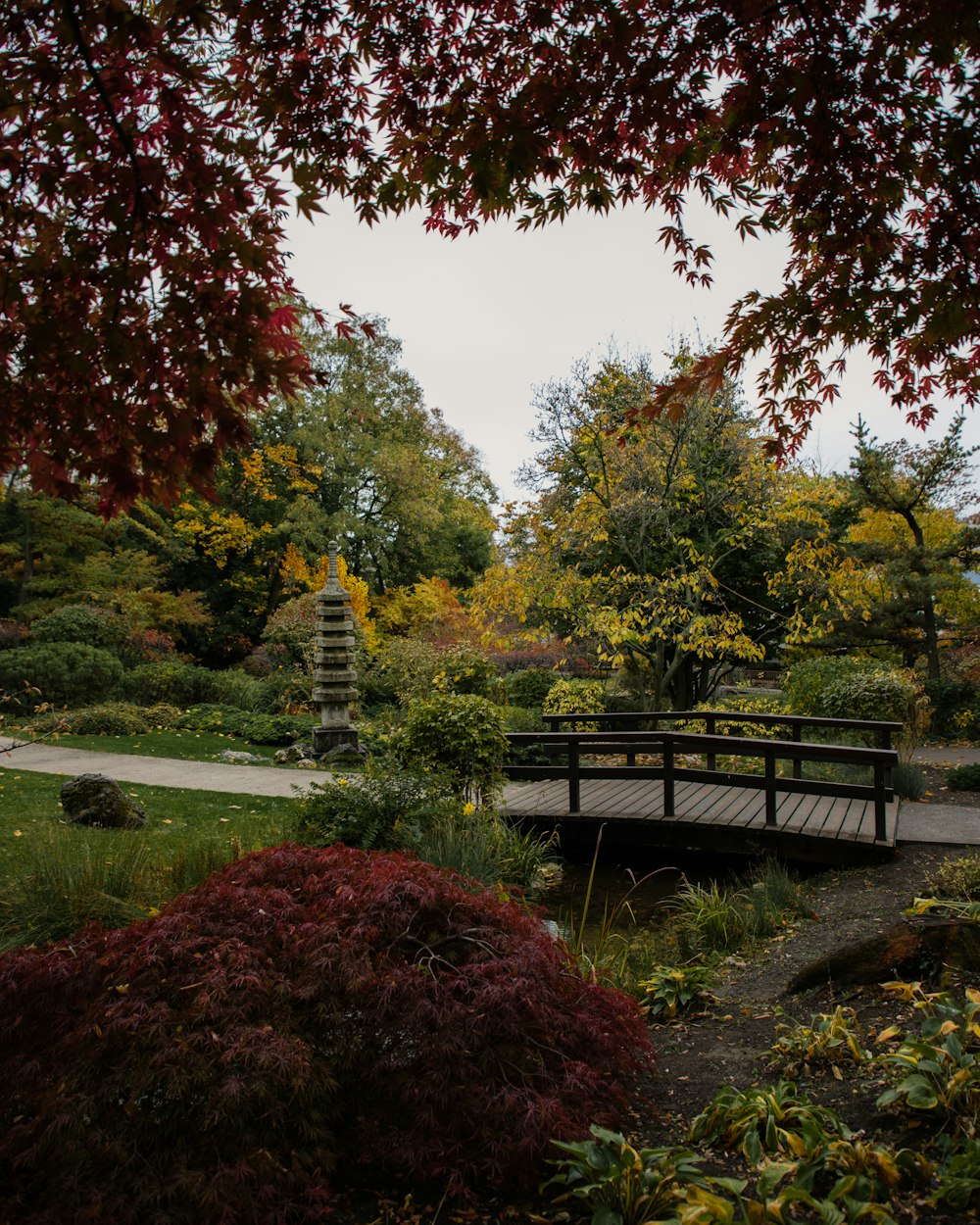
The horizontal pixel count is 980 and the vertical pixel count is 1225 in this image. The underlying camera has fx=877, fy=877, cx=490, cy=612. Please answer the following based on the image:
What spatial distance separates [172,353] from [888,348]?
2.82m

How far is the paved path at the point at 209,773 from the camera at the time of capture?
774 cm

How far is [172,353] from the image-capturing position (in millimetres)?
2719

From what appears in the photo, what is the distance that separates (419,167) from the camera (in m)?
3.50

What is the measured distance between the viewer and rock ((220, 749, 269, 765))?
11.5m

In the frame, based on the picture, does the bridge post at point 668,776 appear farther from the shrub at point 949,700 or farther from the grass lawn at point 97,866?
the shrub at point 949,700

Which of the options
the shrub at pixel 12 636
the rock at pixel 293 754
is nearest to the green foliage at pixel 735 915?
the rock at pixel 293 754

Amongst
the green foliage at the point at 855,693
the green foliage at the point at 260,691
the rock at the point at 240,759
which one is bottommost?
the rock at the point at 240,759

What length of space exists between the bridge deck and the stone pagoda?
3.59 meters

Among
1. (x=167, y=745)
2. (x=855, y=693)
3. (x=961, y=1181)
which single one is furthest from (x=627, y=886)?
(x=167, y=745)

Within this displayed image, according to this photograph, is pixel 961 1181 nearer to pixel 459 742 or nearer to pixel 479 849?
pixel 479 849

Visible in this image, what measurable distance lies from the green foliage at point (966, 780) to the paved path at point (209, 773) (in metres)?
0.87

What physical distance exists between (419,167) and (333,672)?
8.68 m

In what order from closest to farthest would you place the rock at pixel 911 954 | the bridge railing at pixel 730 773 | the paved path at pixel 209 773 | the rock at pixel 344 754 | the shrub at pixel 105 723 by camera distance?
1. the rock at pixel 911 954
2. the bridge railing at pixel 730 773
3. the paved path at pixel 209 773
4. the rock at pixel 344 754
5. the shrub at pixel 105 723

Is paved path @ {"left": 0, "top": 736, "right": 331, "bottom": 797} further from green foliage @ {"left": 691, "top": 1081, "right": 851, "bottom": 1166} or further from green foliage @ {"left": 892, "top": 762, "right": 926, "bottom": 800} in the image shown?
green foliage @ {"left": 691, "top": 1081, "right": 851, "bottom": 1166}
